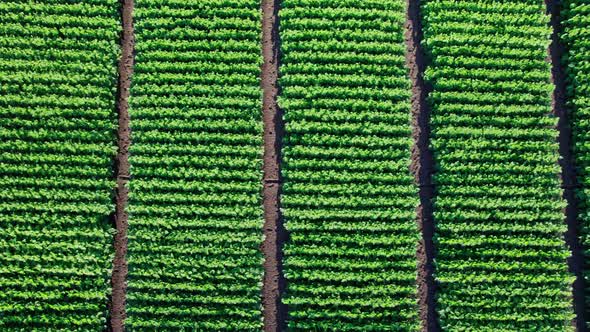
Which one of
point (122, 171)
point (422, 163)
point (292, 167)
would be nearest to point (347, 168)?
point (292, 167)

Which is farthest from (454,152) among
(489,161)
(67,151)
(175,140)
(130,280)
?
(67,151)

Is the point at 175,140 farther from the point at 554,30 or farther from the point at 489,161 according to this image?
the point at 554,30

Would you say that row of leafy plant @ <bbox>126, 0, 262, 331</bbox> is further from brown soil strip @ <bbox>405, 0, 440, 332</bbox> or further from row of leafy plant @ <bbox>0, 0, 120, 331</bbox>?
brown soil strip @ <bbox>405, 0, 440, 332</bbox>

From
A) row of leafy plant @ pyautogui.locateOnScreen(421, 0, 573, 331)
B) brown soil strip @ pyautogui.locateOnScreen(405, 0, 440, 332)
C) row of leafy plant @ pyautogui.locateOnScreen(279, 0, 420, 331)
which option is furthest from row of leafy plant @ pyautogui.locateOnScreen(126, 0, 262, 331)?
row of leafy plant @ pyautogui.locateOnScreen(421, 0, 573, 331)

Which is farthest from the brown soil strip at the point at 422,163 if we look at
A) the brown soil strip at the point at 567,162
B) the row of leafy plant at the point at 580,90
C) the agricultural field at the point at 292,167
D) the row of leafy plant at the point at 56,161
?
the row of leafy plant at the point at 56,161

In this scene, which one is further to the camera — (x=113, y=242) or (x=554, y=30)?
(x=554, y=30)

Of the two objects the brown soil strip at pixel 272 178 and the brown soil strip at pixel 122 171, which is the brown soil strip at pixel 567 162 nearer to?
the brown soil strip at pixel 272 178
